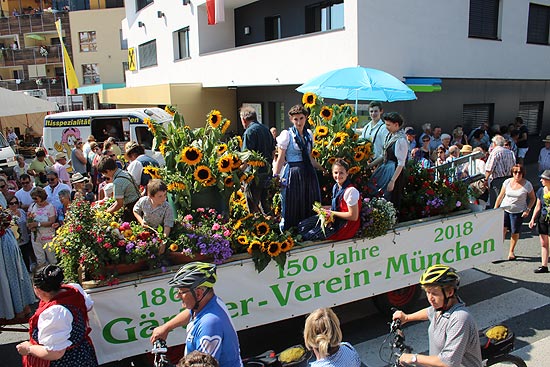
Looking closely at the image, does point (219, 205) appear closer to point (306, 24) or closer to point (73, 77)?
point (306, 24)

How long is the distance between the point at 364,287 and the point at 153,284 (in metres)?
2.46

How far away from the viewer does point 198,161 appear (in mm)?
4930

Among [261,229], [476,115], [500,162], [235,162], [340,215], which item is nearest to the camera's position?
[261,229]

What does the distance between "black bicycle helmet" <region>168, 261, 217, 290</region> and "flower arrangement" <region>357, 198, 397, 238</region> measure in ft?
8.14

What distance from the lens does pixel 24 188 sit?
27.5 feet

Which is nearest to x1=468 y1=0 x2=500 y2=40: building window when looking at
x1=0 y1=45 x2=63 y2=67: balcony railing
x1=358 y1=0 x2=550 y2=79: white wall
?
x1=358 y1=0 x2=550 y2=79: white wall

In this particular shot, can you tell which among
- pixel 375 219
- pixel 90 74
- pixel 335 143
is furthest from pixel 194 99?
pixel 90 74

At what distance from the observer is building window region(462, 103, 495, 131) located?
15062 mm

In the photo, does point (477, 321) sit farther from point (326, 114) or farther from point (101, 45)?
point (101, 45)

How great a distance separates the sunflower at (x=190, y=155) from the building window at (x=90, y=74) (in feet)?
134

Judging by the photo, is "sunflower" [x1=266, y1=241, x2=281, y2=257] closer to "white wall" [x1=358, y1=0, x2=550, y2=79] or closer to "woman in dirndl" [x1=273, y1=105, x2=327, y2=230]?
"woman in dirndl" [x1=273, y1=105, x2=327, y2=230]

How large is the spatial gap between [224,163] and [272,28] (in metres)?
14.4

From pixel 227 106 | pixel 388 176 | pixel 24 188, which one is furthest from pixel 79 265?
pixel 227 106

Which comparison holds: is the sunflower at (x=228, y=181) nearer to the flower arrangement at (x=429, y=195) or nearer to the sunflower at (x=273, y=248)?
the sunflower at (x=273, y=248)
